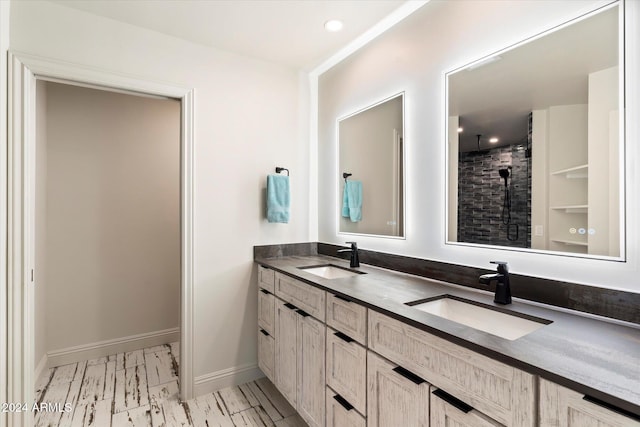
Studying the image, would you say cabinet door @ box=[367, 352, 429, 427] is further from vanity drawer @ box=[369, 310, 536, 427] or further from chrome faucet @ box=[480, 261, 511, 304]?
chrome faucet @ box=[480, 261, 511, 304]

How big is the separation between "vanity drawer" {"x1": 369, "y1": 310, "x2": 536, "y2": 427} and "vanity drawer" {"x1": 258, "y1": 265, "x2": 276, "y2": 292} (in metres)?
1.07

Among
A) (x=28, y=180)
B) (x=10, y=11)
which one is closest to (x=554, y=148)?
(x=28, y=180)

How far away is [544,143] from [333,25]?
144cm

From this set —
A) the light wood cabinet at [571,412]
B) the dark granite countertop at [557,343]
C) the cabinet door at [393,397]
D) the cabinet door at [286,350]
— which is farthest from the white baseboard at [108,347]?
the light wood cabinet at [571,412]

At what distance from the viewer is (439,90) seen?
1.74 metres

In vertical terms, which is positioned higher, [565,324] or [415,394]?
[565,324]

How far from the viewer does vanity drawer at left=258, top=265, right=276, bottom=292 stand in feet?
7.16

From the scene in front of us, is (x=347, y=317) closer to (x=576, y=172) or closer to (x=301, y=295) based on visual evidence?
(x=301, y=295)

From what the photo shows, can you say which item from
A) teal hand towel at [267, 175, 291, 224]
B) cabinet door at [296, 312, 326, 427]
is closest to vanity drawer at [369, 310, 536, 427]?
cabinet door at [296, 312, 326, 427]

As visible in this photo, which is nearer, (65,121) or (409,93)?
(409,93)

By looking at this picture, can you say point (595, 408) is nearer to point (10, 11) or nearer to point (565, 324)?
point (565, 324)

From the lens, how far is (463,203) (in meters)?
1.64

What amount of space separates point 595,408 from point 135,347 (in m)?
3.31

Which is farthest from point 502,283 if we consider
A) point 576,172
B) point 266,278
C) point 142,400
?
point 142,400
